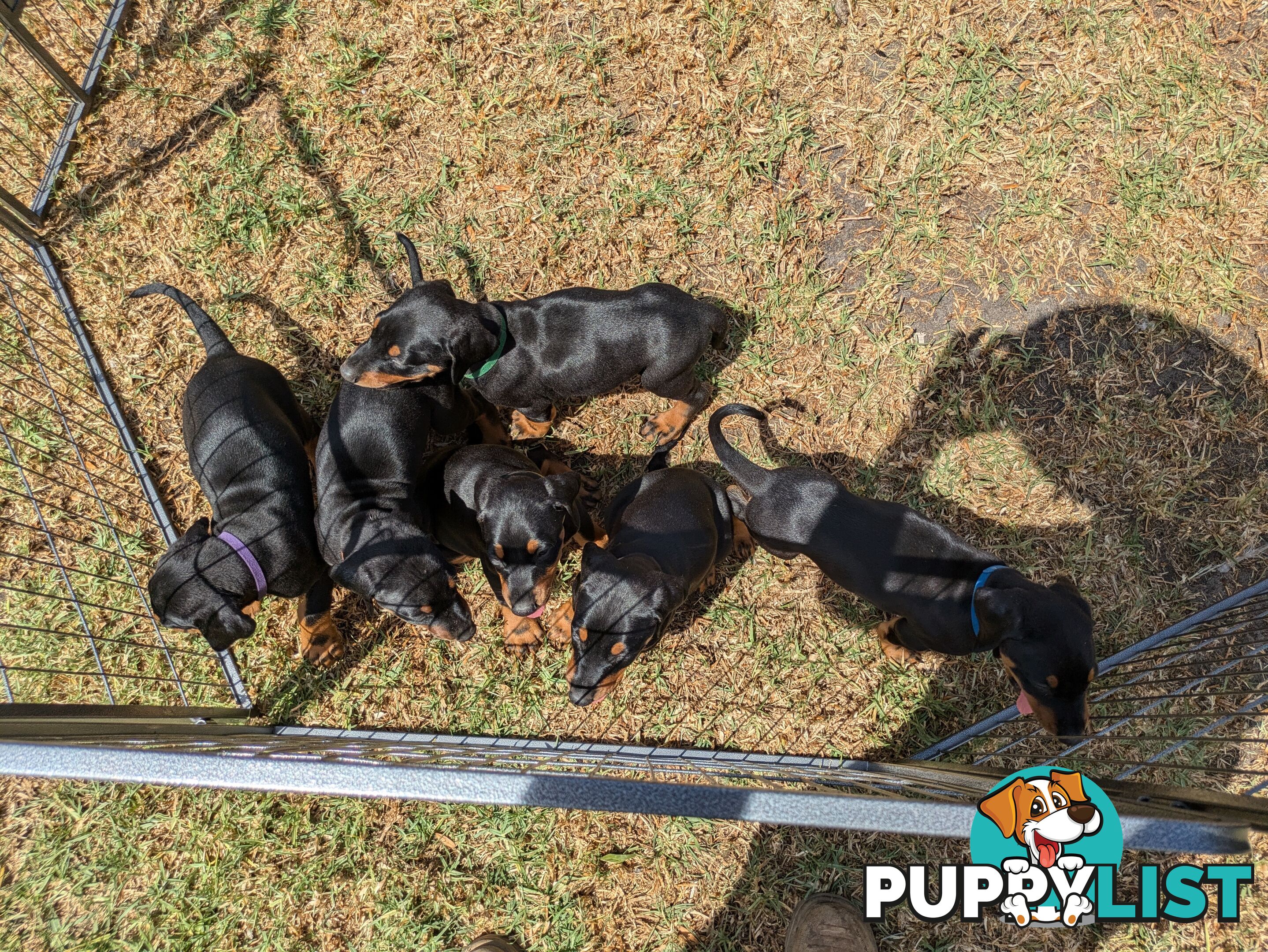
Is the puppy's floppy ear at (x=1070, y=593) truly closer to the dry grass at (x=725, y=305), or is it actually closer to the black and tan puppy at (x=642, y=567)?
the dry grass at (x=725, y=305)

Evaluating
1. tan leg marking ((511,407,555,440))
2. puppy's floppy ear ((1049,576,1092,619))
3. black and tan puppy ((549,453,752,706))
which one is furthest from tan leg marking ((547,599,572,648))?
puppy's floppy ear ((1049,576,1092,619))

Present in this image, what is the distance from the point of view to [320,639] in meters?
4.27

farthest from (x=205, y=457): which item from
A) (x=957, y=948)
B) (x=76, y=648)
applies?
(x=957, y=948)

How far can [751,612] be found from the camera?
439 cm

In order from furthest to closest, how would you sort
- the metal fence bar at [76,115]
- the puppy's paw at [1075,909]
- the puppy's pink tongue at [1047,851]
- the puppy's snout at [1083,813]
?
the metal fence bar at [76,115] < the puppy's paw at [1075,909] < the puppy's pink tongue at [1047,851] < the puppy's snout at [1083,813]

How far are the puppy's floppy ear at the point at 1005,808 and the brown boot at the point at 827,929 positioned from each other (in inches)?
50.7

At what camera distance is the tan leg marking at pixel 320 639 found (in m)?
4.24

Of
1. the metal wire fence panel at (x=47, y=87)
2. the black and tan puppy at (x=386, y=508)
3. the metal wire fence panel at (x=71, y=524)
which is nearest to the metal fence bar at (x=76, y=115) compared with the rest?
the metal wire fence panel at (x=47, y=87)

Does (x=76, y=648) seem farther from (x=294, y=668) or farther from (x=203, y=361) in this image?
(x=203, y=361)

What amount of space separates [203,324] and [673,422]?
271 centimetres

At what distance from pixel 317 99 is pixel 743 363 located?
323 centimetres

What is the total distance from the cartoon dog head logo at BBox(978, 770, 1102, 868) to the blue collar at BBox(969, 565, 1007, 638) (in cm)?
64

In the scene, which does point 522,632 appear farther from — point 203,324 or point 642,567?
point 203,324

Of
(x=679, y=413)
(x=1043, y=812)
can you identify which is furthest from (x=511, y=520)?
(x=1043, y=812)
